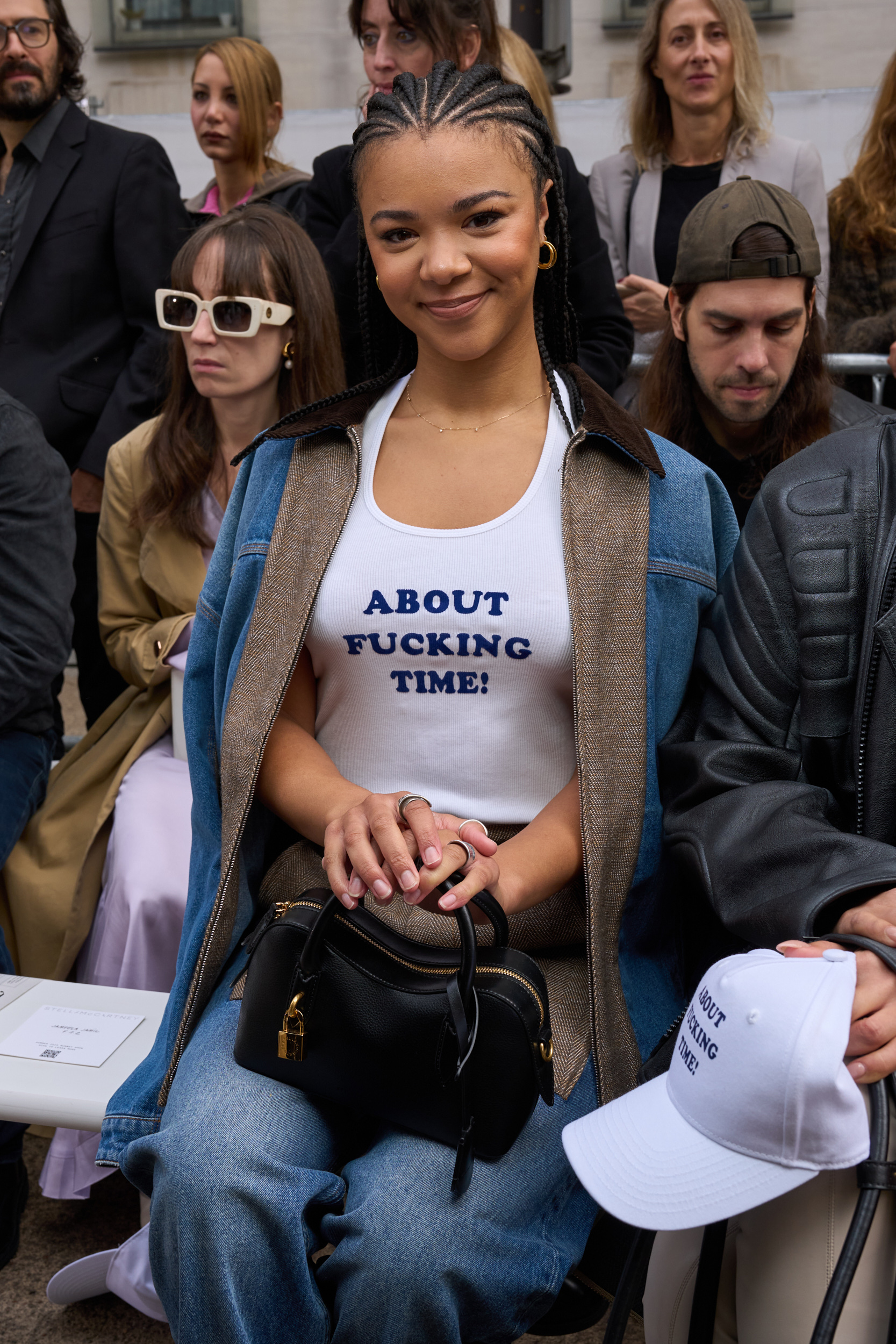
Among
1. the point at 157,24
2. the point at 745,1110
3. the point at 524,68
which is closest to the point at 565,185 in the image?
the point at 524,68

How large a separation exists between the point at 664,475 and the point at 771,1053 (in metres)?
0.93

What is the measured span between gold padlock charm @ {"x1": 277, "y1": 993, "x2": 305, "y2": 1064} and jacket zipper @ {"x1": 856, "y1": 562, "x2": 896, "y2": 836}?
2.54 ft

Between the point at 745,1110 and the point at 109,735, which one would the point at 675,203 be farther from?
the point at 745,1110

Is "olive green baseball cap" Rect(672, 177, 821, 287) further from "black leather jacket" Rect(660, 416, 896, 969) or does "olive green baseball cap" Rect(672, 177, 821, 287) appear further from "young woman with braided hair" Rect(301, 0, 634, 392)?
"black leather jacket" Rect(660, 416, 896, 969)

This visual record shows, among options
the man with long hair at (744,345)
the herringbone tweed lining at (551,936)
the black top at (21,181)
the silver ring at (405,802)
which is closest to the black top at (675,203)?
the man with long hair at (744,345)

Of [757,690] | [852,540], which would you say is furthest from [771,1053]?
[852,540]

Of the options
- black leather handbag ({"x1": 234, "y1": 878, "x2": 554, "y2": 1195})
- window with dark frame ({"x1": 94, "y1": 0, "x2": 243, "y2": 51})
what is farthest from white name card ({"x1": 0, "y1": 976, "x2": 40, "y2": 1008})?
window with dark frame ({"x1": 94, "y1": 0, "x2": 243, "y2": 51})

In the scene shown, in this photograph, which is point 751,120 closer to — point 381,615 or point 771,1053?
point 381,615

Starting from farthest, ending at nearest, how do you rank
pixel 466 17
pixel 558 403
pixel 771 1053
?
pixel 466 17
pixel 558 403
pixel 771 1053

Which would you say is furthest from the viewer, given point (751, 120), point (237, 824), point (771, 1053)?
point (751, 120)

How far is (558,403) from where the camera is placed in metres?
2.05

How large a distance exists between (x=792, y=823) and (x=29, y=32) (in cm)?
356

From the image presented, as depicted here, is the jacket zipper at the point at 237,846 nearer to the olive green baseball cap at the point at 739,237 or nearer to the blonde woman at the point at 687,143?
the olive green baseball cap at the point at 739,237

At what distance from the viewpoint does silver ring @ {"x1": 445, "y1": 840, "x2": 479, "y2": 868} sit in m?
1.67
